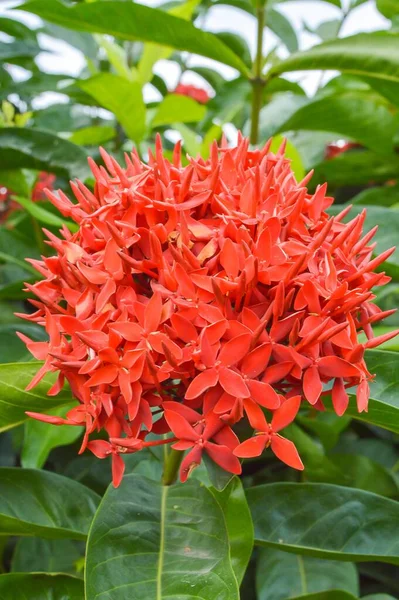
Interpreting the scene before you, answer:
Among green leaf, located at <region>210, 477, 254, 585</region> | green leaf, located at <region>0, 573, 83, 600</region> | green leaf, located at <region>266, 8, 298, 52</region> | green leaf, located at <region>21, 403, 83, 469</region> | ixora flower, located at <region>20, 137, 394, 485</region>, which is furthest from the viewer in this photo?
green leaf, located at <region>266, 8, 298, 52</region>

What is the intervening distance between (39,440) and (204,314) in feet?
1.55

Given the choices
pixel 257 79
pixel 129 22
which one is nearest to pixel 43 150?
pixel 129 22

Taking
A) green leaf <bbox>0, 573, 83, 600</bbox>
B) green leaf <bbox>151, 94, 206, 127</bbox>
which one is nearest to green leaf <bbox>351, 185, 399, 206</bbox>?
green leaf <bbox>151, 94, 206, 127</bbox>

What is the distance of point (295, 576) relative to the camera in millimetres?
1141

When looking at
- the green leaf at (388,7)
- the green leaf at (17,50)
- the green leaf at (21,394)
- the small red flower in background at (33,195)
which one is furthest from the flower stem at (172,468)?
the green leaf at (17,50)

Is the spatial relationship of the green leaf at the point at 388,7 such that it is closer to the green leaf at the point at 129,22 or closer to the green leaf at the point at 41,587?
the green leaf at the point at 129,22

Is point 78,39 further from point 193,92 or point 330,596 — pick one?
point 330,596

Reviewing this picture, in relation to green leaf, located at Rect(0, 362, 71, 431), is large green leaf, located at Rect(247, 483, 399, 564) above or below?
below

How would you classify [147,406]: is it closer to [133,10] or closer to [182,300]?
[182,300]

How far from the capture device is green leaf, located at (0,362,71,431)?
83cm

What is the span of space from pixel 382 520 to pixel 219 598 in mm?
323

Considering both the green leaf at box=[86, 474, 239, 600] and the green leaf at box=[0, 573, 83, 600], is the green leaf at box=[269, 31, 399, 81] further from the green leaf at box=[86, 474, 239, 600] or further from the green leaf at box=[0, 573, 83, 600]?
the green leaf at box=[0, 573, 83, 600]

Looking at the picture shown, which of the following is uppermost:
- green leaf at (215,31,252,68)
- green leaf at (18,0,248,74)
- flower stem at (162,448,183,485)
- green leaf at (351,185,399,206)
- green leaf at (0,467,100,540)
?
green leaf at (18,0,248,74)

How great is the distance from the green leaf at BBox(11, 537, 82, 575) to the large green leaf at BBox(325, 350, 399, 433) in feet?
1.97
